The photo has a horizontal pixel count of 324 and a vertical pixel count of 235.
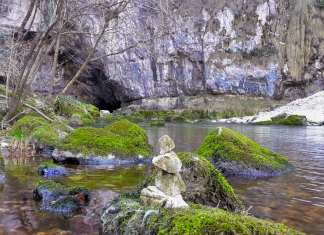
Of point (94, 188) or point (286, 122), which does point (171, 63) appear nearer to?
point (286, 122)

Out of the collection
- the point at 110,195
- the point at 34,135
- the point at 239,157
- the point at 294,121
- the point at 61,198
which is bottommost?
the point at 110,195

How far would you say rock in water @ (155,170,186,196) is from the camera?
2637 millimetres

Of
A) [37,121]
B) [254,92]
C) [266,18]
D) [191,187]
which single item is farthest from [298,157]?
[266,18]

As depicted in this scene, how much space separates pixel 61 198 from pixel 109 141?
3.84m

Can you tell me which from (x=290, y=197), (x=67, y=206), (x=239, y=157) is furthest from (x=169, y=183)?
(x=239, y=157)

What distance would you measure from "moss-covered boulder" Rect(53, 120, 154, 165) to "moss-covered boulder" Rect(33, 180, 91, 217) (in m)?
2.81

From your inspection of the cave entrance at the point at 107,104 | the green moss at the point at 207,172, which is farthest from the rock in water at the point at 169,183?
the cave entrance at the point at 107,104

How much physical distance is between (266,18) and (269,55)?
21.6ft

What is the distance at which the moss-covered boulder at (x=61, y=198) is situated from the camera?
3486mm

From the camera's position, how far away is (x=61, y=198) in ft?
11.8

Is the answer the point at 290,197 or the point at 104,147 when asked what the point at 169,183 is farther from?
the point at 104,147

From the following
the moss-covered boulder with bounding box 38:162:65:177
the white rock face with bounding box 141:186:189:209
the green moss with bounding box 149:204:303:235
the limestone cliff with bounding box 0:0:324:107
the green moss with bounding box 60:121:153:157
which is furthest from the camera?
the limestone cliff with bounding box 0:0:324:107

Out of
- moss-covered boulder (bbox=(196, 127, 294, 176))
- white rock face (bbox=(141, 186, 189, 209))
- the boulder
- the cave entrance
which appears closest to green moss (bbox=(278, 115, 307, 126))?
the boulder

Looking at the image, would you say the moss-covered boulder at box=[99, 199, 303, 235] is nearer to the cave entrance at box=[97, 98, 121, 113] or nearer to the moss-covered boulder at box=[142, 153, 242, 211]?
the moss-covered boulder at box=[142, 153, 242, 211]
